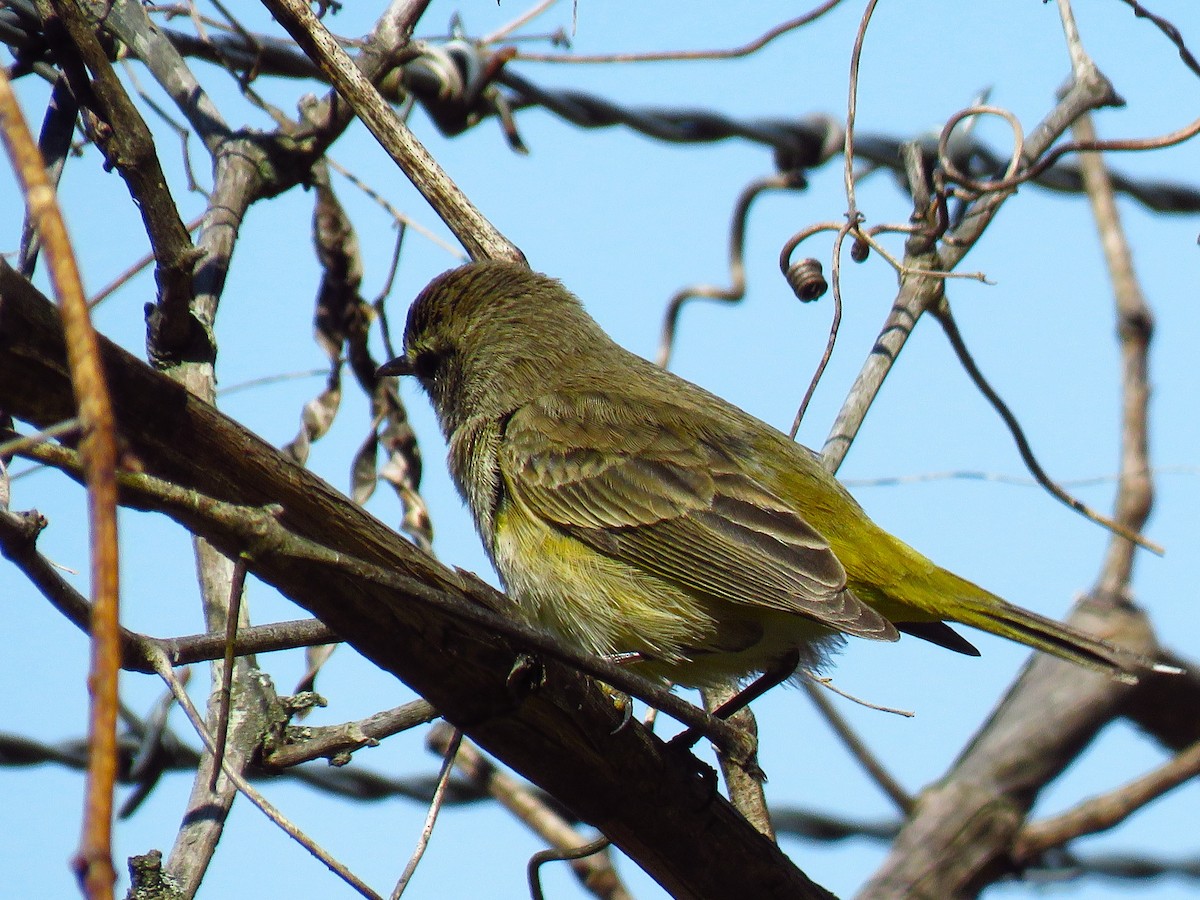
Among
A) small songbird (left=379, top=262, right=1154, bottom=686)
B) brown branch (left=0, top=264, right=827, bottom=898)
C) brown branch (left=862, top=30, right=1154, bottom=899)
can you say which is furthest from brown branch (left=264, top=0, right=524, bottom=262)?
brown branch (left=0, top=264, right=827, bottom=898)

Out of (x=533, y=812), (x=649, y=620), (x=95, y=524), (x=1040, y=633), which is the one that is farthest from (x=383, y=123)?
(x=95, y=524)

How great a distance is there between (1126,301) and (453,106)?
9.30 ft

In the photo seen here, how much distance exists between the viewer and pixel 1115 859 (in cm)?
508

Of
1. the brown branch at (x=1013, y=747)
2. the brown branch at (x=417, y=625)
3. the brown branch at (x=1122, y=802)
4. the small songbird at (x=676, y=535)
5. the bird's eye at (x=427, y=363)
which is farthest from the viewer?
the bird's eye at (x=427, y=363)

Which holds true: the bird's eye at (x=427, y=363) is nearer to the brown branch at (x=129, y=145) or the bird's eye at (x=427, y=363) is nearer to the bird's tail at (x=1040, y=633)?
the brown branch at (x=129, y=145)

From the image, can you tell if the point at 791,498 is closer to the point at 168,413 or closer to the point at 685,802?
the point at 685,802

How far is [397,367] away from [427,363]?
35 cm

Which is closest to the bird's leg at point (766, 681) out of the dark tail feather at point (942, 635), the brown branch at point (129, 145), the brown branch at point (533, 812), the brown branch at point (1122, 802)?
the dark tail feather at point (942, 635)

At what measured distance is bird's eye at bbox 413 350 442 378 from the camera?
5.53 meters

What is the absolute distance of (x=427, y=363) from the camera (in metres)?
5.57

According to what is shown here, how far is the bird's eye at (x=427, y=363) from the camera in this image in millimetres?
5527

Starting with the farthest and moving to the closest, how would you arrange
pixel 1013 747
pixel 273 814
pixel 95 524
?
pixel 1013 747
pixel 273 814
pixel 95 524

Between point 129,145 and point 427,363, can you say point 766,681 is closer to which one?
point 427,363

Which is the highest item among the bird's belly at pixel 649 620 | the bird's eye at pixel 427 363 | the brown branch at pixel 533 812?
the bird's eye at pixel 427 363
